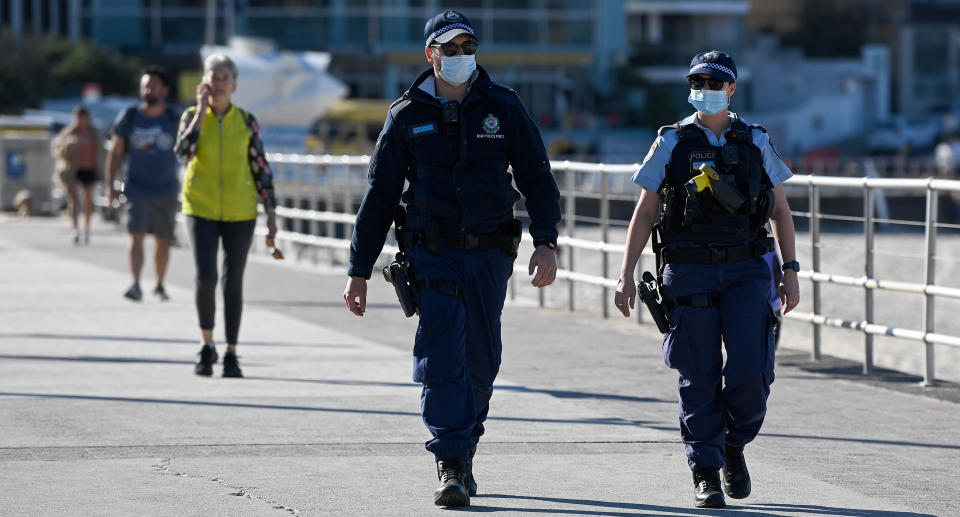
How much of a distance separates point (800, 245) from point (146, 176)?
5461 millimetres

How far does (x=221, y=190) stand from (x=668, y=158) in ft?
13.3

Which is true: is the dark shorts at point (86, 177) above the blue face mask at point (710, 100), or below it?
below

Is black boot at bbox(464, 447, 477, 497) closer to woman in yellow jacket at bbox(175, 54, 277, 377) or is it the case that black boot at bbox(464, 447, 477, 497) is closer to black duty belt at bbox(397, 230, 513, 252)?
black duty belt at bbox(397, 230, 513, 252)

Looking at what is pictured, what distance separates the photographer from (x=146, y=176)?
47.7 ft

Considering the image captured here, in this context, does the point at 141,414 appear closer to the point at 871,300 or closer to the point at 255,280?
the point at 871,300

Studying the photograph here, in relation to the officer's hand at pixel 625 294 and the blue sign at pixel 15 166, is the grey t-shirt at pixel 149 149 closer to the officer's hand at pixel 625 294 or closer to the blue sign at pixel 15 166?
the officer's hand at pixel 625 294

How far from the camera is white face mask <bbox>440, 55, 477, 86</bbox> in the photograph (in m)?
6.68

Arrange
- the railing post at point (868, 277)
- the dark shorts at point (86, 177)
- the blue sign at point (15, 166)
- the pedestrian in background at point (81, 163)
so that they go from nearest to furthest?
the railing post at point (868, 277), the pedestrian in background at point (81, 163), the dark shorts at point (86, 177), the blue sign at point (15, 166)

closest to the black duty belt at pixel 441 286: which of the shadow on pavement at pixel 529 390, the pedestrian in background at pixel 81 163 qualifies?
the shadow on pavement at pixel 529 390

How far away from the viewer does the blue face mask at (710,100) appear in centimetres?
678

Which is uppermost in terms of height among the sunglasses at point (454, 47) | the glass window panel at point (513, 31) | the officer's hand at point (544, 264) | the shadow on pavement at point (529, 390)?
the glass window panel at point (513, 31)

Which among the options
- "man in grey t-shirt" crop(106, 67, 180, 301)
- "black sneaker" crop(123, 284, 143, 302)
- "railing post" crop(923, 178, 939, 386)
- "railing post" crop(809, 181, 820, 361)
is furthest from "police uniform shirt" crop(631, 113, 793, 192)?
"black sneaker" crop(123, 284, 143, 302)

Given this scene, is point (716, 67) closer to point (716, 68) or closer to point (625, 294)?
Answer: point (716, 68)

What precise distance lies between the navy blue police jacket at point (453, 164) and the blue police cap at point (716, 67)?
65 centimetres
